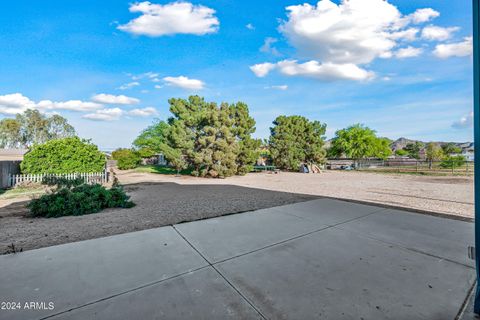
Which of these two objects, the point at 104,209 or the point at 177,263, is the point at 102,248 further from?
the point at 104,209

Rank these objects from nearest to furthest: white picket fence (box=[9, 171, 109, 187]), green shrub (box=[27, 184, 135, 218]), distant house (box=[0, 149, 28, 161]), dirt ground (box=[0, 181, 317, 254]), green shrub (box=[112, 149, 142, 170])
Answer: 1. dirt ground (box=[0, 181, 317, 254])
2. green shrub (box=[27, 184, 135, 218])
3. white picket fence (box=[9, 171, 109, 187])
4. distant house (box=[0, 149, 28, 161])
5. green shrub (box=[112, 149, 142, 170])

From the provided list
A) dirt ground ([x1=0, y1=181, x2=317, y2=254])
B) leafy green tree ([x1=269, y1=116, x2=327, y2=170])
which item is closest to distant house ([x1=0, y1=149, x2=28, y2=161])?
dirt ground ([x1=0, y1=181, x2=317, y2=254])

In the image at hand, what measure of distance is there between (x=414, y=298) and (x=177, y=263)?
234 centimetres

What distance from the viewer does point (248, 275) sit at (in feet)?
7.56

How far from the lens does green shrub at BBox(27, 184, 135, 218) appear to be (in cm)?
495

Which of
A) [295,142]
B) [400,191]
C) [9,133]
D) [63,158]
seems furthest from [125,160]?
[9,133]

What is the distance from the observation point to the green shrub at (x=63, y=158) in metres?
11.0

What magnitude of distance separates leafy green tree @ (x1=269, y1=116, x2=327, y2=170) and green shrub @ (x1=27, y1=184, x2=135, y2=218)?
17895 millimetres

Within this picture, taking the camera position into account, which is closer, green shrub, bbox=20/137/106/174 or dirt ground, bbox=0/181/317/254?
dirt ground, bbox=0/181/317/254

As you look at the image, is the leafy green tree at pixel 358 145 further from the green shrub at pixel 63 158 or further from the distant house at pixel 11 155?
the distant house at pixel 11 155

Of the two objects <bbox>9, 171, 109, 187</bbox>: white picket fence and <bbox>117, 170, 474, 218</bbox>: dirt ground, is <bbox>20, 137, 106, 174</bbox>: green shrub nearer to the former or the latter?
<bbox>9, 171, 109, 187</bbox>: white picket fence

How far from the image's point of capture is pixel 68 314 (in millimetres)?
1726

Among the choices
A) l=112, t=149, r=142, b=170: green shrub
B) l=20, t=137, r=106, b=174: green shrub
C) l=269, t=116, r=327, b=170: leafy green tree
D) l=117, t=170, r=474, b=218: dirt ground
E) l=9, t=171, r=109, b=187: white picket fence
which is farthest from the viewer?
l=112, t=149, r=142, b=170: green shrub

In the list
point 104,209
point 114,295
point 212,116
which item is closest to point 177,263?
point 114,295
